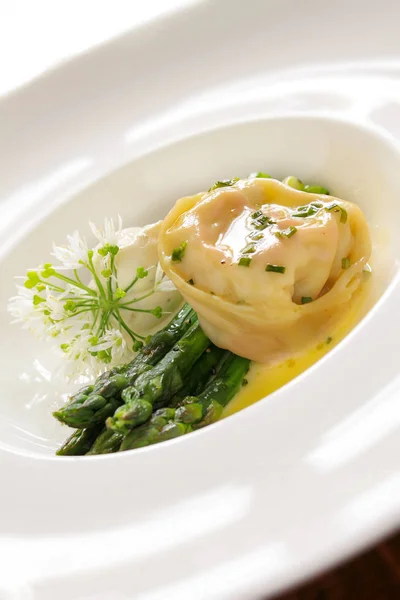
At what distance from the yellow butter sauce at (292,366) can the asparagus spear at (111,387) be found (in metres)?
0.37

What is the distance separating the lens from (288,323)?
2561 mm

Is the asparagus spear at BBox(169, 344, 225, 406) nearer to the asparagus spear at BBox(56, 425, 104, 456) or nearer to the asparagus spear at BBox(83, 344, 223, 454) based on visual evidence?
the asparagus spear at BBox(83, 344, 223, 454)

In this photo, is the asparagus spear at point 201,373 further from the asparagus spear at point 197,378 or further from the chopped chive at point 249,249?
the chopped chive at point 249,249

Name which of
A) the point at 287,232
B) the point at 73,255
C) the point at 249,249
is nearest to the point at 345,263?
the point at 287,232

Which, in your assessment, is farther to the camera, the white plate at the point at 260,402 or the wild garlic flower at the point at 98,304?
the wild garlic flower at the point at 98,304

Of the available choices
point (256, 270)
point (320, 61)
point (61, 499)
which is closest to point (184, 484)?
point (61, 499)

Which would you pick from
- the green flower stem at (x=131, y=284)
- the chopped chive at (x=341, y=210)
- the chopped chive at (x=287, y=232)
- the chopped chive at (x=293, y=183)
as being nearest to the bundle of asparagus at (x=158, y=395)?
the green flower stem at (x=131, y=284)

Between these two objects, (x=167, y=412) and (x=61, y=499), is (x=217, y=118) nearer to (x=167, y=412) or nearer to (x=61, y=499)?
(x=167, y=412)

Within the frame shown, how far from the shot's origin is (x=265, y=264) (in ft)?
8.04

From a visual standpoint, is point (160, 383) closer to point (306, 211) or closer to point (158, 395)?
point (158, 395)

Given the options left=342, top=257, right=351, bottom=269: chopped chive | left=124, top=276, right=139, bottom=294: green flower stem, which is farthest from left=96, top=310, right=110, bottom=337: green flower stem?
left=342, top=257, right=351, bottom=269: chopped chive

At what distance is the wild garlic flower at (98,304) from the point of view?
9.11 feet

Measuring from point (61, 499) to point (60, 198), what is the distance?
73.6 inches

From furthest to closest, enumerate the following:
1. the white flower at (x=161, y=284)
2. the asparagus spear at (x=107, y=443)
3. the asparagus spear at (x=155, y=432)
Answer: the white flower at (x=161, y=284) → the asparagus spear at (x=107, y=443) → the asparagus spear at (x=155, y=432)
